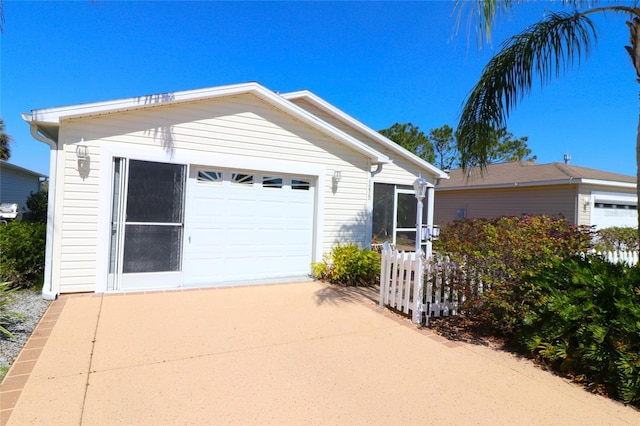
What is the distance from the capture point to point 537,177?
15.0m

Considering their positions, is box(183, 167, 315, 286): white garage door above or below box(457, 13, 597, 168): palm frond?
below

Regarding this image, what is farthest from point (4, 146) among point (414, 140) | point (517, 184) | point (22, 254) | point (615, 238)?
point (615, 238)

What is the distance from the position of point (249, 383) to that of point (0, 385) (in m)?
2.15

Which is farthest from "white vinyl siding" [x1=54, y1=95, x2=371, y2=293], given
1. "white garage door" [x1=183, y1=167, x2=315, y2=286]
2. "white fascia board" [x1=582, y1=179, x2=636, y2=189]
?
"white fascia board" [x1=582, y1=179, x2=636, y2=189]

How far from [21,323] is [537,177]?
17133 mm

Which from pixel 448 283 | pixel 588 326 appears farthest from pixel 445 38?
pixel 588 326

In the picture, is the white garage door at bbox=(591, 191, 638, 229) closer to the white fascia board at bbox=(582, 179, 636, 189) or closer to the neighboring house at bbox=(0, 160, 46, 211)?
the white fascia board at bbox=(582, 179, 636, 189)

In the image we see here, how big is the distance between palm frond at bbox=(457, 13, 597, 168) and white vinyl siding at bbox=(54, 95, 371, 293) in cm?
317

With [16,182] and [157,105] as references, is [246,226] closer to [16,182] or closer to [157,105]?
[157,105]

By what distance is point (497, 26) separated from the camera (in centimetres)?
526

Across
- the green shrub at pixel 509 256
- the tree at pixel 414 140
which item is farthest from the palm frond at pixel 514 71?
the tree at pixel 414 140

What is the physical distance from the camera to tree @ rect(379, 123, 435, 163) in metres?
27.1

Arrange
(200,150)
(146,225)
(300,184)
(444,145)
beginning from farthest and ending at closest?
(444,145), (300,184), (200,150), (146,225)

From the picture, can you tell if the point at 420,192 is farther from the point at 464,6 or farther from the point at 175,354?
the point at 175,354
